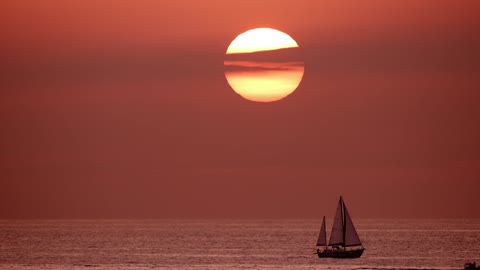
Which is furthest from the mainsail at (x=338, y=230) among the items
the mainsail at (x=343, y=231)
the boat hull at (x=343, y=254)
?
the boat hull at (x=343, y=254)

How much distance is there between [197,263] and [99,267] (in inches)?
736

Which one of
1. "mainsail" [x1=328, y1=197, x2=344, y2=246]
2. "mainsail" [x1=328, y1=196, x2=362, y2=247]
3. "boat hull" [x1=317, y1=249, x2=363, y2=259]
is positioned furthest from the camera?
"boat hull" [x1=317, y1=249, x2=363, y2=259]

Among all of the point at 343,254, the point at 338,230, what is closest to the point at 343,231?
the point at 338,230

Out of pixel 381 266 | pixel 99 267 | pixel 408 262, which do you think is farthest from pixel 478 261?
pixel 99 267

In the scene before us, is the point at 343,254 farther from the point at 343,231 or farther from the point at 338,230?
the point at 338,230

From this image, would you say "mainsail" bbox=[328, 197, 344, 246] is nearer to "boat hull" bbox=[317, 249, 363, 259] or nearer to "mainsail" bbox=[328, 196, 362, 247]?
"mainsail" bbox=[328, 196, 362, 247]

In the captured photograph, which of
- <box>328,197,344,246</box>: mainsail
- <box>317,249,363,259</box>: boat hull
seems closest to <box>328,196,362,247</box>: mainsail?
<box>328,197,344,246</box>: mainsail

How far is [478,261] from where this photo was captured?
199125 millimetres

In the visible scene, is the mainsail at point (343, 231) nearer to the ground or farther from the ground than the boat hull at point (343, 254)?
farther from the ground

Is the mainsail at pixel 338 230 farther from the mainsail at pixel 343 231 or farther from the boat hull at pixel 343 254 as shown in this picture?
the boat hull at pixel 343 254

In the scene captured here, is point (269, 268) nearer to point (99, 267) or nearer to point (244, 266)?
point (244, 266)

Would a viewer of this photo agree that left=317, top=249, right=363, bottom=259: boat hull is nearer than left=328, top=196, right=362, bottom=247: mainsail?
No

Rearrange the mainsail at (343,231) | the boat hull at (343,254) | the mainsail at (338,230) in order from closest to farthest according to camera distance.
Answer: the mainsail at (338,230) < the mainsail at (343,231) < the boat hull at (343,254)

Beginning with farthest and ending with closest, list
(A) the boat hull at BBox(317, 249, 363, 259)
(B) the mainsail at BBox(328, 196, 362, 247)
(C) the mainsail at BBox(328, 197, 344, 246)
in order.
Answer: (A) the boat hull at BBox(317, 249, 363, 259), (B) the mainsail at BBox(328, 196, 362, 247), (C) the mainsail at BBox(328, 197, 344, 246)
